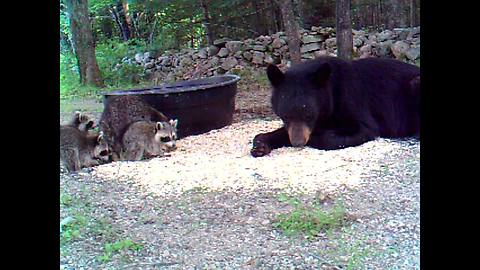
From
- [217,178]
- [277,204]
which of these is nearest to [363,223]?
[277,204]

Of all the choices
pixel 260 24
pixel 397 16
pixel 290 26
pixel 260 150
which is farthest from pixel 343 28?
pixel 260 24

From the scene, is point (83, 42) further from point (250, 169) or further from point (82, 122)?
point (250, 169)

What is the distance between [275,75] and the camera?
17.3ft

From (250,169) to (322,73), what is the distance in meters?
1.33

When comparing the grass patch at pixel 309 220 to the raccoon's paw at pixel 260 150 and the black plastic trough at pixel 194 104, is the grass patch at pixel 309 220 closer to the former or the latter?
the raccoon's paw at pixel 260 150

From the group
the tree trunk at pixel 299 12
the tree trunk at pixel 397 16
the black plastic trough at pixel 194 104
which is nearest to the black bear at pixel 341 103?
the black plastic trough at pixel 194 104

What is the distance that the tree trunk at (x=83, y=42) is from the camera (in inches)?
514

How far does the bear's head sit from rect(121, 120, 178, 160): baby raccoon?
42.4 inches

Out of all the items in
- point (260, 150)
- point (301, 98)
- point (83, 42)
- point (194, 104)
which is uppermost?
point (83, 42)

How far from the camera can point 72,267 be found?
2455 millimetres

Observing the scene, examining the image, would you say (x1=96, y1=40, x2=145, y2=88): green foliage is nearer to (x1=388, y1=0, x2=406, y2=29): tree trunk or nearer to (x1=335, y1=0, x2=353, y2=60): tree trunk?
(x1=388, y1=0, x2=406, y2=29): tree trunk

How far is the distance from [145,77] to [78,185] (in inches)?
395

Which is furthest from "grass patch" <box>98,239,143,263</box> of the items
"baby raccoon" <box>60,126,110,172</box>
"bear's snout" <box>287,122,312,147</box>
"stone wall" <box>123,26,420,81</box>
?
"stone wall" <box>123,26,420,81</box>
